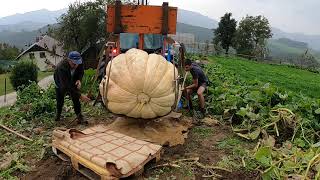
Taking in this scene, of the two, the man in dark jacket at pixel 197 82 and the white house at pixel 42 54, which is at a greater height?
the man in dark jacket at pixel 197 82

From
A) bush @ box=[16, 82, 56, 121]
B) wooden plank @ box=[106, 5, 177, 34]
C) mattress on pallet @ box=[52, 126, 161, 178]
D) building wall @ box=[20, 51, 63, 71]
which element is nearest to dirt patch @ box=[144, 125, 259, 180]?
mattress on pallet @ box=[52, 126, 161, 178]

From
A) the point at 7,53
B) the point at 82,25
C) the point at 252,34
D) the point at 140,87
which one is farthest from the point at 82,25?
the point at 140,87

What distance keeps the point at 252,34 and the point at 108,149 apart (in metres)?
43.4

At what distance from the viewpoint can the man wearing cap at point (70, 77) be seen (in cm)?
707

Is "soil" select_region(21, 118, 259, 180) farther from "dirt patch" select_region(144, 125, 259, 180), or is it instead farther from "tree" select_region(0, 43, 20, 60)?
"tree" select_region(0, 43, 20, 60)

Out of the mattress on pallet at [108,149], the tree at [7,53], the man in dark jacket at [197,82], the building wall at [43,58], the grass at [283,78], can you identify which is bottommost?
the tree at [7,53]

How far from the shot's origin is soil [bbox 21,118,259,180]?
497 cm

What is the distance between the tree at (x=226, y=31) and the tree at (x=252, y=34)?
3.70ft

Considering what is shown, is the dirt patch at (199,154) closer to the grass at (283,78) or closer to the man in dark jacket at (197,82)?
the man in dark jacket at (197,82)

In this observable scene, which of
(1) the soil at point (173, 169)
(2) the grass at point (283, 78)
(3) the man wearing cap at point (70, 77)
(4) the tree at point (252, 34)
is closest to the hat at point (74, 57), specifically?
(3) the man wearing cap at point (70, 77)

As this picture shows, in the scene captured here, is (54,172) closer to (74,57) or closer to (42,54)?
(74,57)

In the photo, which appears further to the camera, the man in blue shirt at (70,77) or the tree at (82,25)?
the tree at (82,25)

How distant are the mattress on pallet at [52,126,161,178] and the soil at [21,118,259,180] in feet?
0.65

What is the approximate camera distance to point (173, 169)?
5.14m
